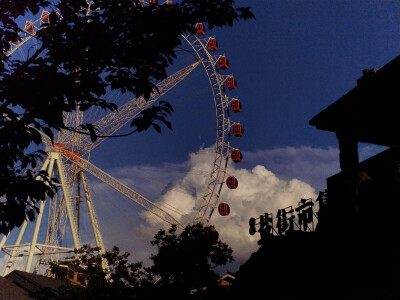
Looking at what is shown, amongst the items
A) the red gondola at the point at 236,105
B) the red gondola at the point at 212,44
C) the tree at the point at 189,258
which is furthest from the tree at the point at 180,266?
the red gondola at the point at 212,44

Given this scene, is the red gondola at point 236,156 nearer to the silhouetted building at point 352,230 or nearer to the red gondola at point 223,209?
the red gondola at point 223,209

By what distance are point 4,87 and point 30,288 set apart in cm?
3498

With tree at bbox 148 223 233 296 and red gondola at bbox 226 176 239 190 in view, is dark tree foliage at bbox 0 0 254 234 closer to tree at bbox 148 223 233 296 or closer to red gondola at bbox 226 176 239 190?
tree at bbox 148 223 233 296

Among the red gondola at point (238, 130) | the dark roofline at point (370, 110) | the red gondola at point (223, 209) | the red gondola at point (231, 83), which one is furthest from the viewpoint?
the red gondola at point (231, 83)

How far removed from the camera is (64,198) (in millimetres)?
38188

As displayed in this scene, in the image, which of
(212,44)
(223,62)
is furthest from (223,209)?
(212,44)

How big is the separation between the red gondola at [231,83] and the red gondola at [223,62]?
1220 mm

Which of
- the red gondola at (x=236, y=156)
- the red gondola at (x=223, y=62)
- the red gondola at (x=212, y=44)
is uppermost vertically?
the red gondola at (x=212, y=44)

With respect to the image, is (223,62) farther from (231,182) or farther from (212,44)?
(231,182)

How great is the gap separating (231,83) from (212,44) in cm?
444

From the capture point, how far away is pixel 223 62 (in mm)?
43281

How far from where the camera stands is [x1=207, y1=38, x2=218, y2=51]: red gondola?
43719 mm

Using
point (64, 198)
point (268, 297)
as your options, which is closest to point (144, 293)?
point (268, 297)

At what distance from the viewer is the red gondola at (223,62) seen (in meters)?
43.3
